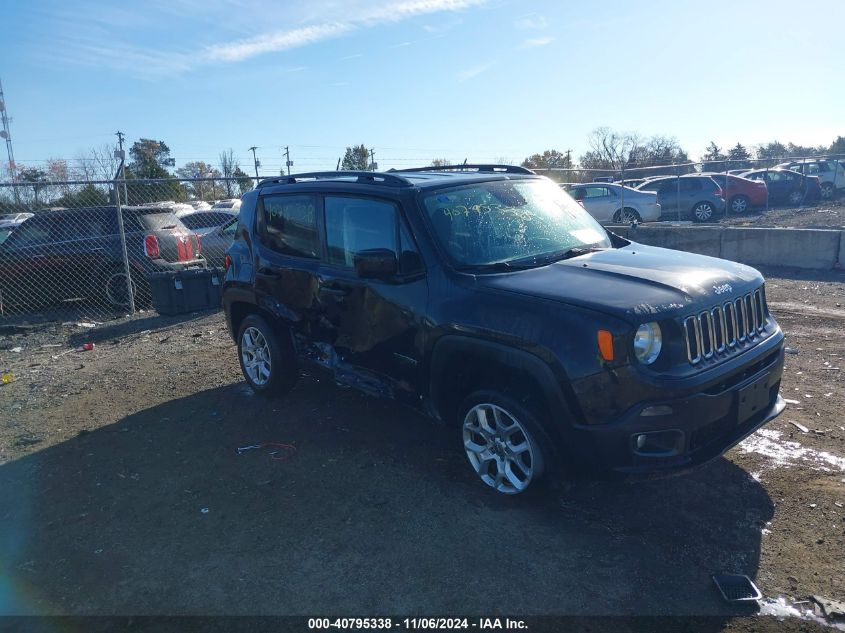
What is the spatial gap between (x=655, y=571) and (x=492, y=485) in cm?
113

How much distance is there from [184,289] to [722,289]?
8.72 m

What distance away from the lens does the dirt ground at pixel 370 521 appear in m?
3.36

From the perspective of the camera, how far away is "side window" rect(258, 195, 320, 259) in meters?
5.43

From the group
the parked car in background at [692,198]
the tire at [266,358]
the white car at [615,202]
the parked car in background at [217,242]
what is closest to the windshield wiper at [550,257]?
the tire at [266,358]

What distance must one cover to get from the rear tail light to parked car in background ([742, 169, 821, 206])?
21.6 meters

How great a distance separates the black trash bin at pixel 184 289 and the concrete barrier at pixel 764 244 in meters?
6.90

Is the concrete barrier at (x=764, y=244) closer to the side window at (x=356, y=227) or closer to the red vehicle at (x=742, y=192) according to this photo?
the side window at (x=356, y=227)

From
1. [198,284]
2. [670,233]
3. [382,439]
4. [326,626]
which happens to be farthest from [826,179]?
[326,626]

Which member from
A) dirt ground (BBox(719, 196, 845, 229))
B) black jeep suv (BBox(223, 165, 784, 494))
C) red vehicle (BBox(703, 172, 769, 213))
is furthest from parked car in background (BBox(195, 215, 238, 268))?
red vehicle (BBox(703, 172, 769, 213))

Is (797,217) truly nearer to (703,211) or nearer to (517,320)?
(703,211)

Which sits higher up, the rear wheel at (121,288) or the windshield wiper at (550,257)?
the windshield wiper at (550,257)

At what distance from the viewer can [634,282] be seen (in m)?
3.87

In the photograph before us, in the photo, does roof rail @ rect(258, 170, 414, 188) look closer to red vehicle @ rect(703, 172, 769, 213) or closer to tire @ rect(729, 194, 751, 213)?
red vehicle @ rect(703, 172, 769, 213)

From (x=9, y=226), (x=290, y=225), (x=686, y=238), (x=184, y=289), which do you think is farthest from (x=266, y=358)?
(x=9, y=226)
